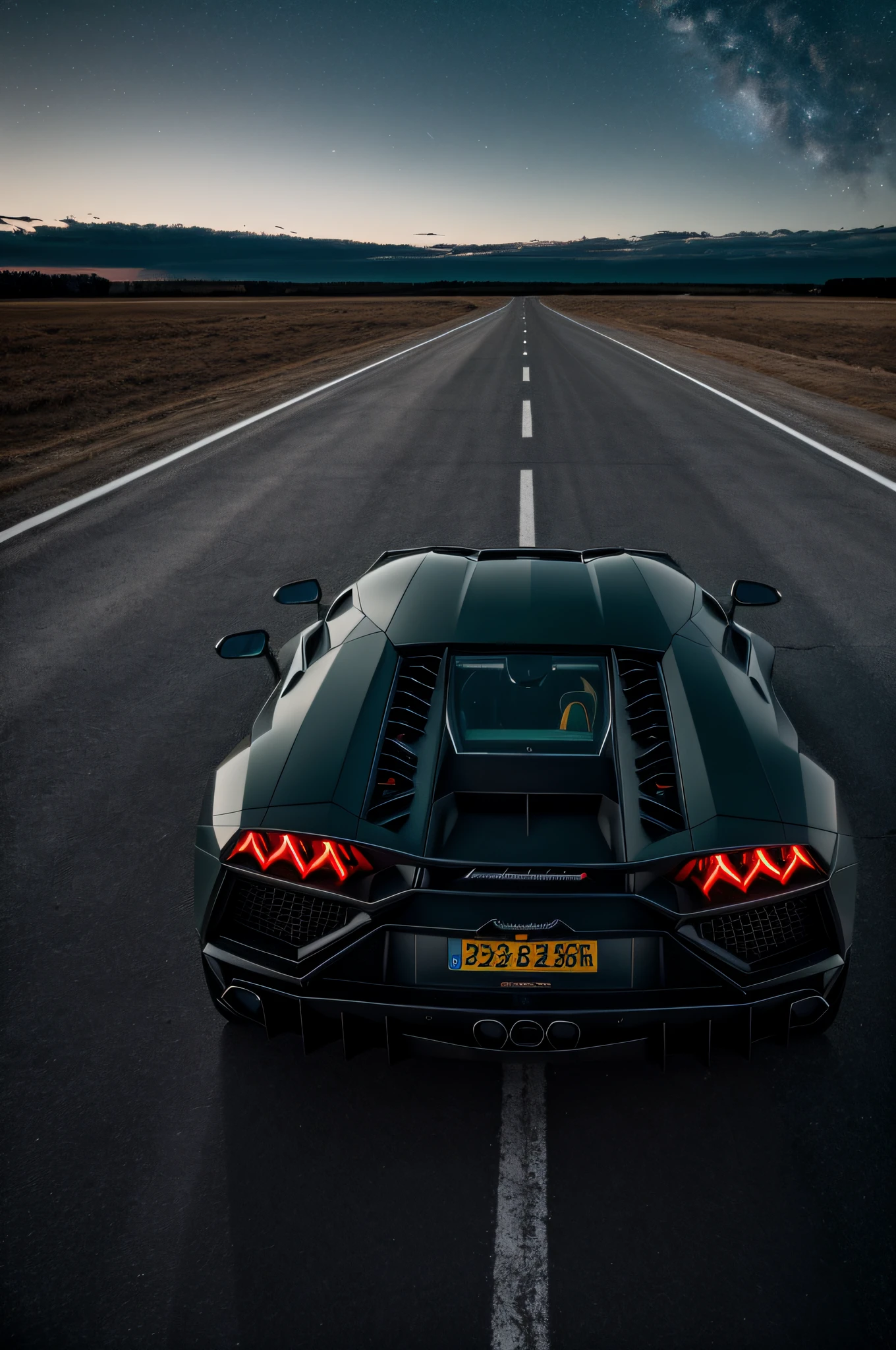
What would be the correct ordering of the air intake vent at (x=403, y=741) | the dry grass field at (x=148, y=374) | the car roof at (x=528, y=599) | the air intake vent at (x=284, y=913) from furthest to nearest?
the dry grass field at (x=148, y=374) < the car roof at (x=528, y=599) < the air intake vent at (x=403, y=741) < the air intake vent at (x=284, y=913)

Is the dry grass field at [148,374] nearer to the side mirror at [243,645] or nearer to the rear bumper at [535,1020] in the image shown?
the side mirror at [243,645]

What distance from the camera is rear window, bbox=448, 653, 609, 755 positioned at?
2.72m

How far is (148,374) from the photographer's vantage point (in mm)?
22969

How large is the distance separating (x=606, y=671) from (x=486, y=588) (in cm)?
71

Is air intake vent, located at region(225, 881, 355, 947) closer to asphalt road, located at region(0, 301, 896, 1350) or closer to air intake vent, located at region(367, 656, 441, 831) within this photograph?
air intake vent, located at region(367, 656, 441, 831)

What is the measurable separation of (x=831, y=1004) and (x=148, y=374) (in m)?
25.0

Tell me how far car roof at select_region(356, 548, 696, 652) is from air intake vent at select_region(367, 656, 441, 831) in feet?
0.37

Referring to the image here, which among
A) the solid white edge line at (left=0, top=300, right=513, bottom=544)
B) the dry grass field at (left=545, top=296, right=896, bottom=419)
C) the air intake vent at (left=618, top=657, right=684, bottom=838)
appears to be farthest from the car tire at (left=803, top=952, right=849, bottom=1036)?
the dry grass field at (left=545, top=296, right=896, bottom=419)

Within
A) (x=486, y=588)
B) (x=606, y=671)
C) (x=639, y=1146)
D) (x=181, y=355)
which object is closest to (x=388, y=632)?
(x=486, y=588)

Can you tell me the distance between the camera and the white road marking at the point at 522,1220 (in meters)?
2.02

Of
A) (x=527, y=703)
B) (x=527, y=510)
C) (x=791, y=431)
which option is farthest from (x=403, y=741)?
(x=791, y=431)

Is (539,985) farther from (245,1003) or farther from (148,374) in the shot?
(148,374)

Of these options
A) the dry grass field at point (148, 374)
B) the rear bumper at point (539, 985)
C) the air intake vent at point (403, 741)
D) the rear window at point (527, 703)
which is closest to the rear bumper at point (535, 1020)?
the rear bumper at point (539, 985)

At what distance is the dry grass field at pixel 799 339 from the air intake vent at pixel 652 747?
15.2 meters
